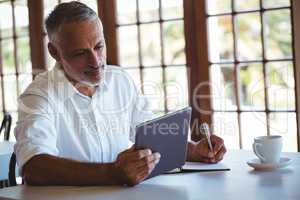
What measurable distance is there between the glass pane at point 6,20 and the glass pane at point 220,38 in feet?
6.47

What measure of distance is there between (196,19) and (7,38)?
199 cm

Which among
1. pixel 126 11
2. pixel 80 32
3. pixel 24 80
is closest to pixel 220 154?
pixel 80 32

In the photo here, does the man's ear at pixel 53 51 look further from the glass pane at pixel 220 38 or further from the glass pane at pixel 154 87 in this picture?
the glass pane at pixel 154 87

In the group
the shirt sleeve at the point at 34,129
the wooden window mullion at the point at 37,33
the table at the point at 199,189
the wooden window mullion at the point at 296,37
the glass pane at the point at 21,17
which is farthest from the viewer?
the glass pane at the point at 21,17

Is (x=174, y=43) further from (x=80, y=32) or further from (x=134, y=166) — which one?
(x=134, y=166)

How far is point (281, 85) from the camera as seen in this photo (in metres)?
2.88

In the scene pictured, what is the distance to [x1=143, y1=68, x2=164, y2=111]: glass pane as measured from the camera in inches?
132

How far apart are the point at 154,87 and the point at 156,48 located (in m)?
0.27

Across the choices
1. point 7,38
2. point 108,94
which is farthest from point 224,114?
point 7,38

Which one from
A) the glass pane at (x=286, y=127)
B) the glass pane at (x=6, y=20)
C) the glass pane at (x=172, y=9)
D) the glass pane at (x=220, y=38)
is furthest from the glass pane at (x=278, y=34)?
the glass pane at (x=6, y=20)

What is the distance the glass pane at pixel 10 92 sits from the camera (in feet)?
14.2

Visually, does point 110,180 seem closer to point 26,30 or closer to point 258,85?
point 258,85

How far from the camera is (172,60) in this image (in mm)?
3266

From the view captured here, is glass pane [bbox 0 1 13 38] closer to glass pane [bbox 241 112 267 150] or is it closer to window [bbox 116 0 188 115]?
window [bbox 116 0 188 115]
